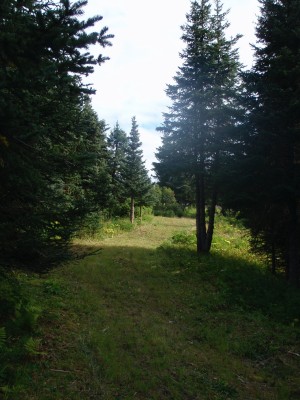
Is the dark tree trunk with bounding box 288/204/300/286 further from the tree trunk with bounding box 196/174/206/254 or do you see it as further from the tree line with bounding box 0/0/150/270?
the tree line with bounding box 0/0/150/270

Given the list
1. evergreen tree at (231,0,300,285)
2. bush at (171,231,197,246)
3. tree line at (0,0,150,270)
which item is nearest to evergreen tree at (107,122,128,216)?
bush at (171,231,197,246)

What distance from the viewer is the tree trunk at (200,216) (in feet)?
62.3

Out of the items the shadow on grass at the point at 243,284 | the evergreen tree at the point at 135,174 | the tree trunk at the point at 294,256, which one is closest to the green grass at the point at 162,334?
the shadow on grass at the point at 243,284

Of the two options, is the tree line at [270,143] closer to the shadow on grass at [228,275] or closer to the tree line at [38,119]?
the shadow on grass at [228,275]

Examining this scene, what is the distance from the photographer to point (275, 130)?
12625 mm

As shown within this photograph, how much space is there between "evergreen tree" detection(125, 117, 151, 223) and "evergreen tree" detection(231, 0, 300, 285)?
20.3m

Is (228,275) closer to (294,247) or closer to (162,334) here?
(294,247)

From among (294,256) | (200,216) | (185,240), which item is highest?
(200,216)

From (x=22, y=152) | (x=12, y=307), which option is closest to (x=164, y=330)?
(x=12, y=307)

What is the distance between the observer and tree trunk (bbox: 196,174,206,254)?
19000mm

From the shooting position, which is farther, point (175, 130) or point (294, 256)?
point (175, 130)

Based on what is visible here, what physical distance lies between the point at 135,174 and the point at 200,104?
51.6ft

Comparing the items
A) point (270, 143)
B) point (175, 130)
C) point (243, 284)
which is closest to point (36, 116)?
point (270, 143)

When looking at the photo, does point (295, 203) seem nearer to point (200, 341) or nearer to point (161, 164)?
point (200, 341)
